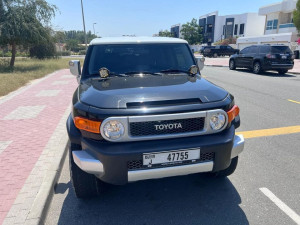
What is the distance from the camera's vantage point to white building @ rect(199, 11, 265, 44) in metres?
68.1

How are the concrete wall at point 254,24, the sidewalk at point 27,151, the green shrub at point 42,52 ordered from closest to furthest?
the sidewalk at point 27,151 < the green shrub at point 42,52 < the concrete wall at point 254,24

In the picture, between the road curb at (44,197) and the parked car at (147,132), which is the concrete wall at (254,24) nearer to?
the parked car at (147,132)

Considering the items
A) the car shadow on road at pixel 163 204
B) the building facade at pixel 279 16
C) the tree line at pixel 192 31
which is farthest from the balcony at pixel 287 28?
the car shadow on road at pixel 163 204

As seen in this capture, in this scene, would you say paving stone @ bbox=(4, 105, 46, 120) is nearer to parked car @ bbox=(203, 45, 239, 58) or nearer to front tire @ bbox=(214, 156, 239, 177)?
front tire @ bbox=(214, 156, 239, 177)

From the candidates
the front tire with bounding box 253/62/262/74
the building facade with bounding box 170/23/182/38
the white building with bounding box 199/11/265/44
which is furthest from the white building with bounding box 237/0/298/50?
the building facade with bounding box 170/23/182/38

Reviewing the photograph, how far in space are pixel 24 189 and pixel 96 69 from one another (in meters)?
1.85

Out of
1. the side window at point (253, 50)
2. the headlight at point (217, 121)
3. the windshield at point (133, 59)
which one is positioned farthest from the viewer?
the side window at point (253, 50)

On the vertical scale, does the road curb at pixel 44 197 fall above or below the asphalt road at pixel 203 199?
above

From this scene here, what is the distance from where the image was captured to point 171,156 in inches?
95.0

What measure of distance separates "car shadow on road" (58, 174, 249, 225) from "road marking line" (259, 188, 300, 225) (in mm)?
379

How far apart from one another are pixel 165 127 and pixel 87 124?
2.50 ft

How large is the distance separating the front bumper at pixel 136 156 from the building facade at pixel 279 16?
42057 millimetres

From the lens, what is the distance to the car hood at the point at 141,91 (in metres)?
2.44

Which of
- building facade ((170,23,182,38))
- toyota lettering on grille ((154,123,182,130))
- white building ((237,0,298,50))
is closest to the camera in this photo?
toyota lettering on grille ((154,123,182,130))
